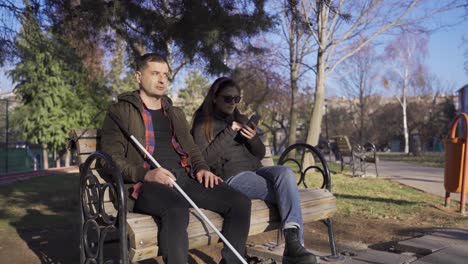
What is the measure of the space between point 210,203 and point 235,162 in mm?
632

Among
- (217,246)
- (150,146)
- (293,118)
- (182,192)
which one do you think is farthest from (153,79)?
(293,118)

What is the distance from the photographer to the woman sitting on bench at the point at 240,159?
9.23ft

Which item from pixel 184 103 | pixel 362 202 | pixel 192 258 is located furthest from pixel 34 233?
pixel 184 103

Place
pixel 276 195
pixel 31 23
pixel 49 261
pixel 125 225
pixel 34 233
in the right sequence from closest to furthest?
pixel 125 225
pixel 276 195
pixel 49 261
pixel 34 233
pixel 31 23

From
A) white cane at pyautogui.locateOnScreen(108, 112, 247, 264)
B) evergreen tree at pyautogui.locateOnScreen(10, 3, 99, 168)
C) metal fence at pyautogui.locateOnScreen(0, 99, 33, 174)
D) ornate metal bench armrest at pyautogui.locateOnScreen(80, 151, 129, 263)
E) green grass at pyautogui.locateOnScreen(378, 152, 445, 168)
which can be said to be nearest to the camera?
ornate metal bench armrest at pyautogui.locateOnScreen(80, 151, 129, 263)

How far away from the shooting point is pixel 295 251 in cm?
267

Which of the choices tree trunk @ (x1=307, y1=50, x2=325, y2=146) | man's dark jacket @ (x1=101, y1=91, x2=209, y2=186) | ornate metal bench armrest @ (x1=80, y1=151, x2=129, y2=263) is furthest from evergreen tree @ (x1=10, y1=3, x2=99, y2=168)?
ornate metal bench armrest @ (x1=80, y1=151, x2=129, y2=263)

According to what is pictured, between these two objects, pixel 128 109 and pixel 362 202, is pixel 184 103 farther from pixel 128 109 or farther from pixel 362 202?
pixel 128 109

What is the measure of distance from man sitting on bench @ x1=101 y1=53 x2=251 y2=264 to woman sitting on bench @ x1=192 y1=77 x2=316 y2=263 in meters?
0.25

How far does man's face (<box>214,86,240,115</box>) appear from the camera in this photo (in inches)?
133

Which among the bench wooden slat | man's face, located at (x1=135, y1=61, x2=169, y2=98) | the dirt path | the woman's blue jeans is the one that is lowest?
the dirt path

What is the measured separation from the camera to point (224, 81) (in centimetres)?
345

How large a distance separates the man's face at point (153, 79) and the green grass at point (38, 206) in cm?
265

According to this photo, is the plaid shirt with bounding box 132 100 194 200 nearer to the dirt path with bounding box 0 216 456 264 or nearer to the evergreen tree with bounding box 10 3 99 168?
the dirt path with bounding box 0 216 456 264
